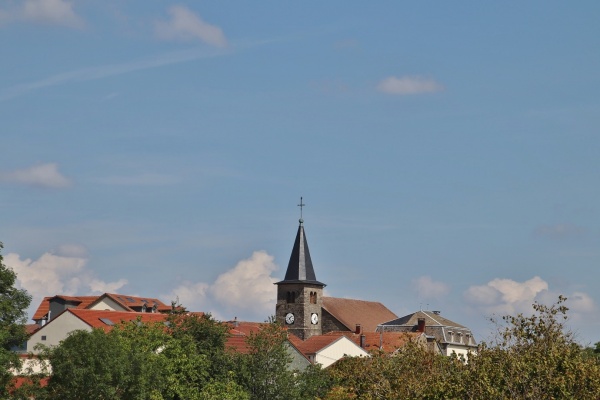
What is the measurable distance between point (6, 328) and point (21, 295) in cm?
214

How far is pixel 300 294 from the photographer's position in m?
124

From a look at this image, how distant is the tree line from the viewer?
36.6m

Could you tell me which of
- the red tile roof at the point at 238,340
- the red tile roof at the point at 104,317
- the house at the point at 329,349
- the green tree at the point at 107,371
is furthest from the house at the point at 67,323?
the green tree at the point at 107,371

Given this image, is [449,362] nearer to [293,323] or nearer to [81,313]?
[81,313]

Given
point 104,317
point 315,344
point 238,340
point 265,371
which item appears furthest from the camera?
point 315,344

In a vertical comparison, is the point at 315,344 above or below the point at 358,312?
below

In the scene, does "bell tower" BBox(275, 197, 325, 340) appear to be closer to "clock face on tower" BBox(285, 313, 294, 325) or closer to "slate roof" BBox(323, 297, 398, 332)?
"clock face on tower" BBox(285, 313, 294, 325)

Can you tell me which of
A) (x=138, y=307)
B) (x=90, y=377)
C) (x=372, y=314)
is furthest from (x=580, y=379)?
(x=372, y=314)

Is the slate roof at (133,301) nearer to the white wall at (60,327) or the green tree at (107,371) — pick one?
the white wall at (60,327)

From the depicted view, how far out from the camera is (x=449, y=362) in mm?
44031

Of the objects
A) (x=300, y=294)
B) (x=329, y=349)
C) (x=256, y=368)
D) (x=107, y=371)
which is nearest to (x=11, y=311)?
(x=107, y=371)

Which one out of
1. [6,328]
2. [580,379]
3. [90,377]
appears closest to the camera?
[580,379]

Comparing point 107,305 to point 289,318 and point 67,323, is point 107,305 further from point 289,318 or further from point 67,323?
point 67,323

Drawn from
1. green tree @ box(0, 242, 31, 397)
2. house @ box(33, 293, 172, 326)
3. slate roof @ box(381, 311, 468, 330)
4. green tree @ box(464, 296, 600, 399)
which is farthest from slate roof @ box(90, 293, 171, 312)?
green tree @ box(464, 296, 600, 399)
